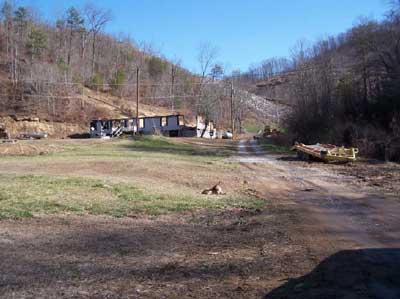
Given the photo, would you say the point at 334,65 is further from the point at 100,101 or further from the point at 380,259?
the point at 100,101

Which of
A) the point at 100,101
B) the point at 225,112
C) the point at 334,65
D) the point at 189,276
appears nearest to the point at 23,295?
the point at 189,276

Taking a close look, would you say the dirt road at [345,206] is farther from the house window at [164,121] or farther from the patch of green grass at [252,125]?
the patch of green grass at [252,125]

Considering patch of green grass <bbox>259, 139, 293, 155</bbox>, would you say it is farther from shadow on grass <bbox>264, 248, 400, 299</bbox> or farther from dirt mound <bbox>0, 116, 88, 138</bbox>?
dirt mound <bbox>0, 116, 88, 138</bbox>

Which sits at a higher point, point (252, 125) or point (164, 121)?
point (252, 125)

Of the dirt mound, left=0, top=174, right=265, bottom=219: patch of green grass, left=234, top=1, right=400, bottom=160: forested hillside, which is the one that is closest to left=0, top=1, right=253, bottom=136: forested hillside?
the dirt mound

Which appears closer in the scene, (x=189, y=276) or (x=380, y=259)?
(x=189, y=276)

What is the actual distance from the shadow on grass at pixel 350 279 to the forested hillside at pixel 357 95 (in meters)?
23.0

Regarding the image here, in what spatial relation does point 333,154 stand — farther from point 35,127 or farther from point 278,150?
point 35,127

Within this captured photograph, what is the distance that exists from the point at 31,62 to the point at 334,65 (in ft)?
234

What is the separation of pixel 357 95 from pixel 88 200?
1335 inches

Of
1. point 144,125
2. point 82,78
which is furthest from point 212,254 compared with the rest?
point 82,78

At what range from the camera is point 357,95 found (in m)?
41.3

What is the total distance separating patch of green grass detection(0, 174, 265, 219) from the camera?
10336mm

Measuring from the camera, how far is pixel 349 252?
7.05 metres
